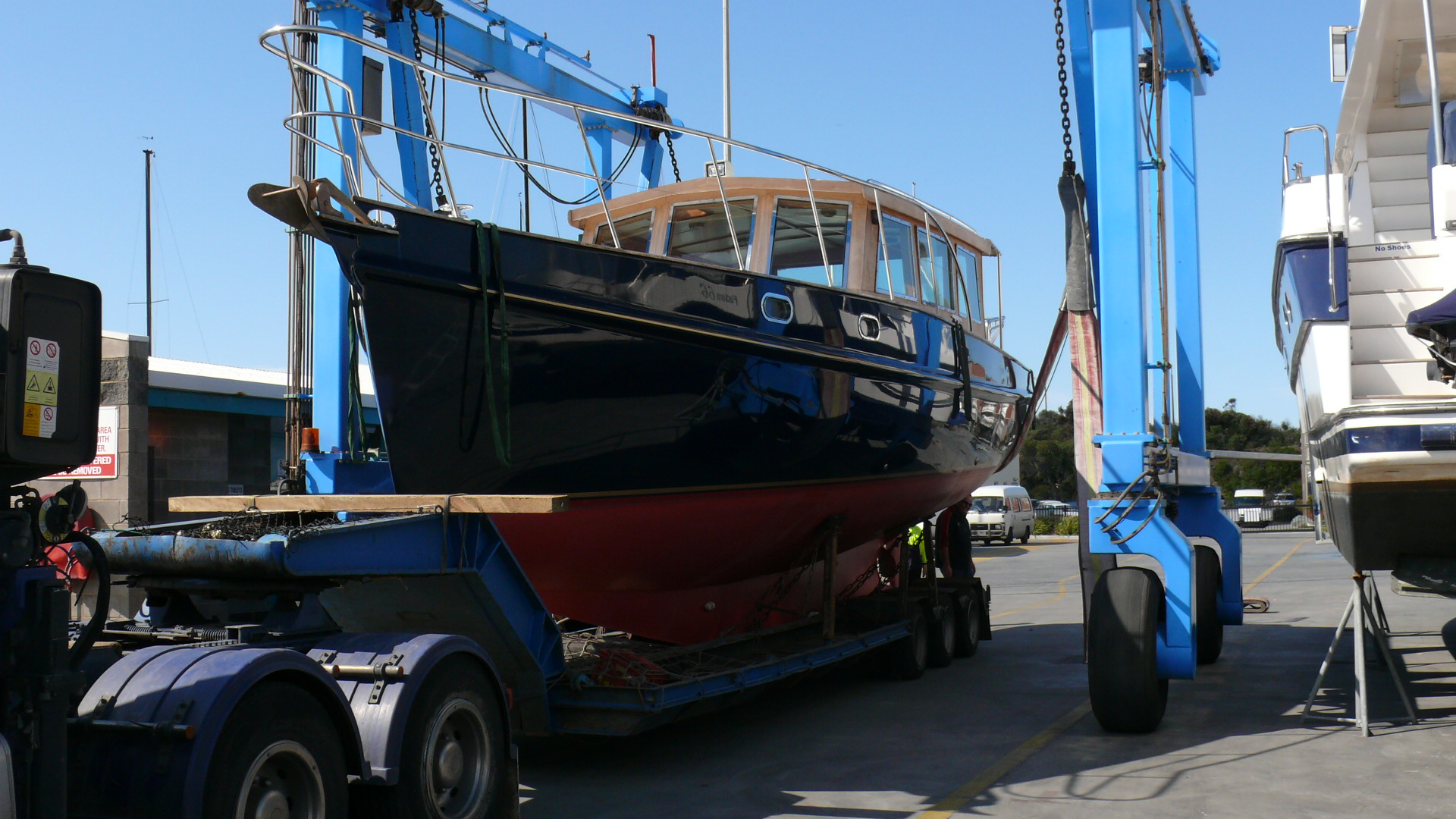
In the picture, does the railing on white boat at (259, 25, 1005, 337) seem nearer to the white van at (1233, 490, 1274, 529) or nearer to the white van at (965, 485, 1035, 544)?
the white van at (965, 485, 1035, 544)

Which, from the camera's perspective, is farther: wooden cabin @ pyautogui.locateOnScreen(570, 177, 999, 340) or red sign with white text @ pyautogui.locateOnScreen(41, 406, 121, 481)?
red sign with white text @ pyautogui.locateOnScreen(41, 406, 121, 481)

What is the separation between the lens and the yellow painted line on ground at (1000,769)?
470 cm

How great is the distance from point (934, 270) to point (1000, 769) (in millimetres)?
4075

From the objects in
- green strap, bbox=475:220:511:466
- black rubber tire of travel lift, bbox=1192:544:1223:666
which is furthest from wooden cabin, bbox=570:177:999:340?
black rubber tire of travel lift, bbox=1192:544:1223:666

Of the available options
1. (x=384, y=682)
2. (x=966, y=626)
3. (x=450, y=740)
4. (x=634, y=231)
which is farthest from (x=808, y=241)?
(x=384, y=682)

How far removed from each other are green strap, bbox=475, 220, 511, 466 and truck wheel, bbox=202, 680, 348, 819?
1.91 metres

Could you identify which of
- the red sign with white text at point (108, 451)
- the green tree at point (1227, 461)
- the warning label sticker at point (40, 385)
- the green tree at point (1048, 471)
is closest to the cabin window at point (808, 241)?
the warning label sticker at point (40, 385)

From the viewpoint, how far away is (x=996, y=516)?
2945cm

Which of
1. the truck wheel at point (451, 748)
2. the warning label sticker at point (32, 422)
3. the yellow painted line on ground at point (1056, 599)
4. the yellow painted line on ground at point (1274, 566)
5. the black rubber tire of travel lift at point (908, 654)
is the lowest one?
the yellow painted line on ground at point (1056, 599)

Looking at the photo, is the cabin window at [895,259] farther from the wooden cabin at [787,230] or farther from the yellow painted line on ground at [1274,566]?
the yellow painted line on ground at [1274,566]

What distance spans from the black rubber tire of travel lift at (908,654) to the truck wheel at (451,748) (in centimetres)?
417

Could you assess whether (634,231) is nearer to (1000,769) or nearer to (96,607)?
(1000,769)

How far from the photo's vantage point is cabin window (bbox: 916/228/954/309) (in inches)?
323

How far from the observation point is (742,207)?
295 inches
